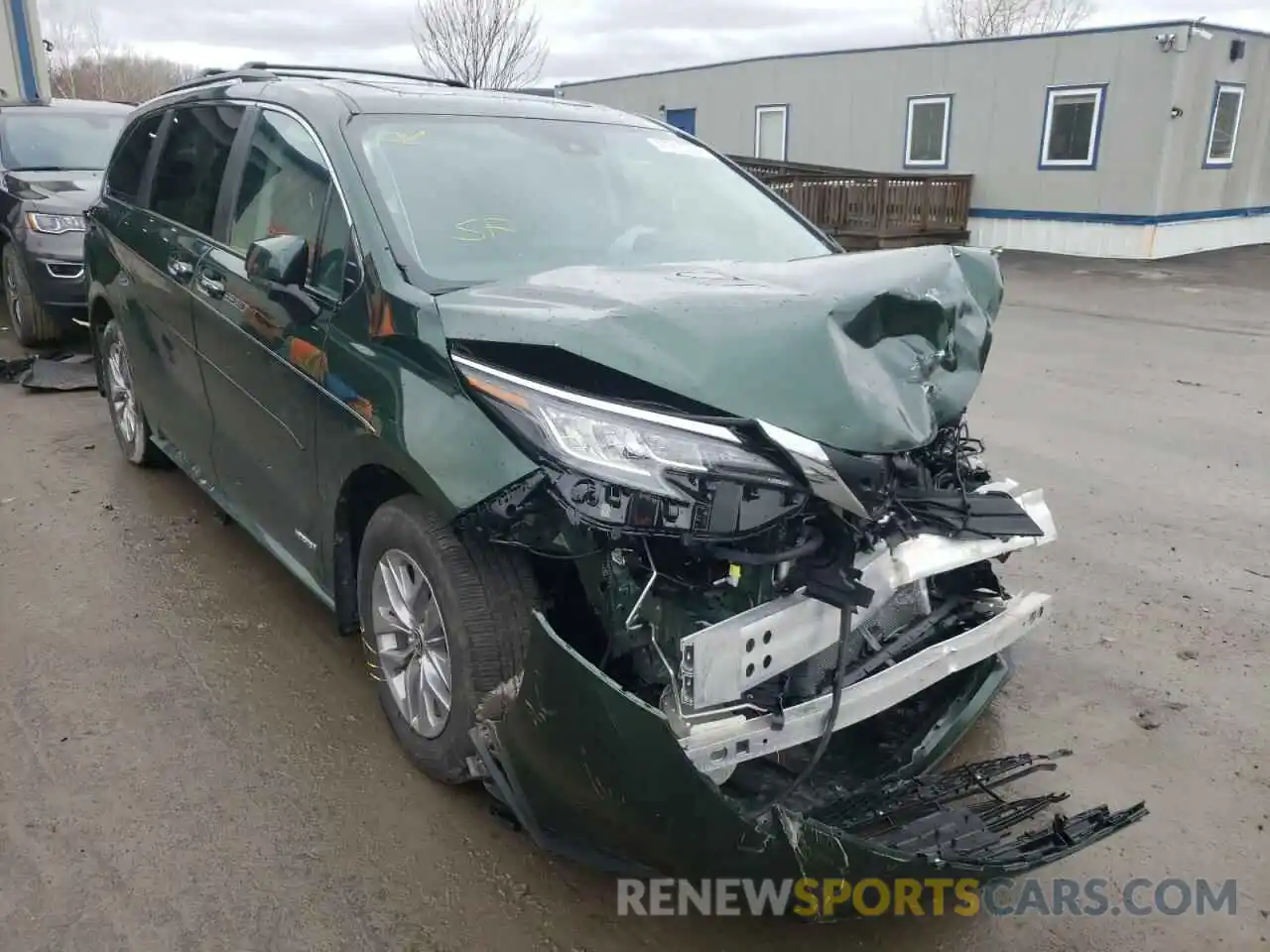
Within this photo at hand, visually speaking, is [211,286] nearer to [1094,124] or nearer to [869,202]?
[869,202]

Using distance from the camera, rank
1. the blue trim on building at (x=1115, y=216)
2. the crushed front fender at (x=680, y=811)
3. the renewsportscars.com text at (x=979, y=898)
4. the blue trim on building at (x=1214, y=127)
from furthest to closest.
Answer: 1. the blue trim on building at (x=1214, y=127)
2. the blue trim on building at (x=1115, y=216)
3. the renewsportscars.com text at (x=979, y=898)
4. the crushed front fender at (x=680, y=811)

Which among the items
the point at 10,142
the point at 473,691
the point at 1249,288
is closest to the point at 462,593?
the point at 473,691

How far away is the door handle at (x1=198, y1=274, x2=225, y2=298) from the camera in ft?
12.4

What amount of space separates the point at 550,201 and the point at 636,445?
1.43m

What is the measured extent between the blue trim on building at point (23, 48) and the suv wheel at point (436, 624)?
2066cm

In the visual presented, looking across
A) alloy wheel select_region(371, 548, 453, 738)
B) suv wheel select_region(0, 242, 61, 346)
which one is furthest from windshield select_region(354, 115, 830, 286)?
suv wheel select_region(0, 242, 61, 346)

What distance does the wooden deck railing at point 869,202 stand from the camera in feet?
58.1

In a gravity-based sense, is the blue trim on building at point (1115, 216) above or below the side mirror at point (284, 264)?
below

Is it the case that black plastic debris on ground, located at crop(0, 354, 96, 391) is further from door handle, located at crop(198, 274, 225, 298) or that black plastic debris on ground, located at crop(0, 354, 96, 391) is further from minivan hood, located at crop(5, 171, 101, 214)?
door handle, located at crop(198, 274, 225, 298)

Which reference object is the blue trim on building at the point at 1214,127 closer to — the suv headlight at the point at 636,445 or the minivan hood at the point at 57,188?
the minivan hood at the point at 57,188

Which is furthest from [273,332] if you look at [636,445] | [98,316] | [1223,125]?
[1223,125]

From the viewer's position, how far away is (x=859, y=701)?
8.20 ft

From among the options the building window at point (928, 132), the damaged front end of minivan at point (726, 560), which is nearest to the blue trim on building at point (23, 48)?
the building window at point (928, 132)

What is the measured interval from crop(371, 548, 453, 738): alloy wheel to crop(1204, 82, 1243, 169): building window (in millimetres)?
18832
